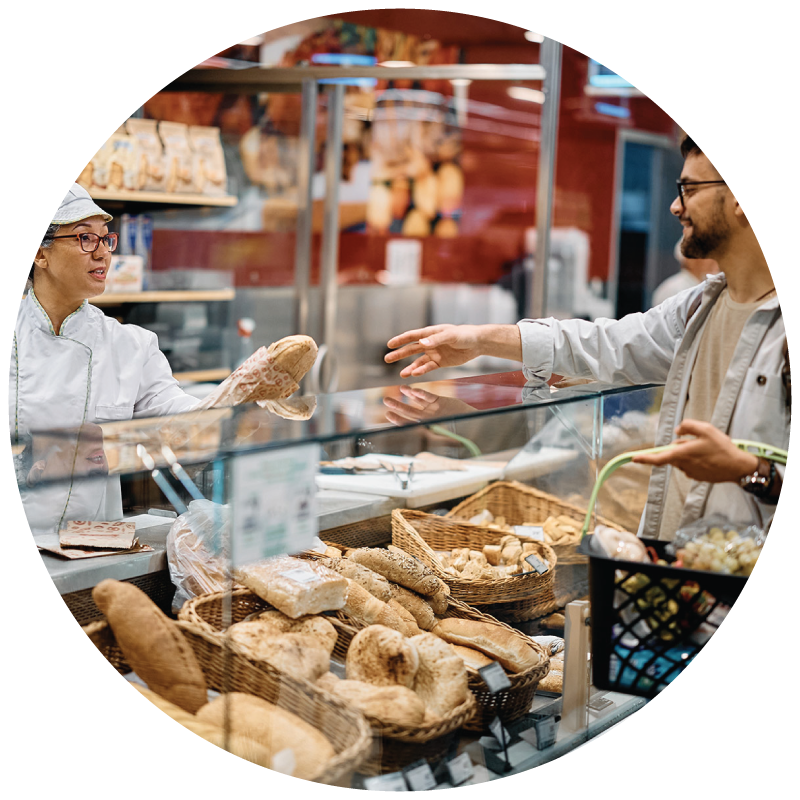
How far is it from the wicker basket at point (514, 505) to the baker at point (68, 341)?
2.62 ft

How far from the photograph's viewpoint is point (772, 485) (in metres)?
1.54

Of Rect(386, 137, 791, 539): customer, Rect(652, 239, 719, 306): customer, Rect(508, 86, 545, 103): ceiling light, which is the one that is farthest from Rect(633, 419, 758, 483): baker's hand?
Rect(508, 86, 545, 103): ceiling light

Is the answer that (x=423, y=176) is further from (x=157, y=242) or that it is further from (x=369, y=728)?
(x=369, y=728)

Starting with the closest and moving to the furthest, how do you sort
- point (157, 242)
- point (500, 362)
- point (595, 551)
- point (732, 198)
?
point (595, 551), point (732, 198), point (157, 242), point (500, 362)

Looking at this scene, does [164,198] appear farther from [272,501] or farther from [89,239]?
[272,501]

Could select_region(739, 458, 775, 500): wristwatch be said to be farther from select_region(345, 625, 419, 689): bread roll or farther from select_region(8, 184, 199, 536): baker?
select_region(8, 184, 199, 536): baker

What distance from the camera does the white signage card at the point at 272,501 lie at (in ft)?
4.65

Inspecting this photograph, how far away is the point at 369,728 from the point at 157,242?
351 cm

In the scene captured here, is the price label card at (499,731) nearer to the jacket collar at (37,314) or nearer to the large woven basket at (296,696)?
the large woven basket at (296,696)

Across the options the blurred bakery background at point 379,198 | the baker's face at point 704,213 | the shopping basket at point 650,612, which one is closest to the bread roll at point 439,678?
the shopping basket at point 650,612

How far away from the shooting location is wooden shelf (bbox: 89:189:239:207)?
12.8 ft

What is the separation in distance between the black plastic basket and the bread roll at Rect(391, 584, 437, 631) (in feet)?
1.17

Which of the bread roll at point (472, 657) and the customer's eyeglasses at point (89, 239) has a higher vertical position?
the customer's eyeglasses at point (89, 239)

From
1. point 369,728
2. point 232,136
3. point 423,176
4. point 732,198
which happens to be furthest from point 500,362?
point 369,728
